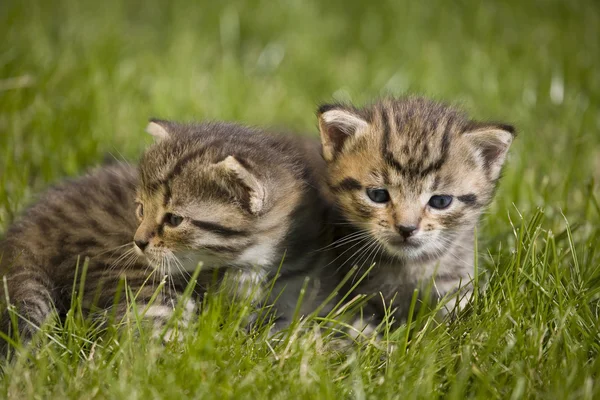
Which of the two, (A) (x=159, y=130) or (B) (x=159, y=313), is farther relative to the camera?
(A) (x=159, y=130)

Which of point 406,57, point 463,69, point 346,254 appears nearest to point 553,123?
point 463,69

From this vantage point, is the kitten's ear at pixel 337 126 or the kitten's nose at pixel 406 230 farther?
the kitten's ear at pixel 337 126

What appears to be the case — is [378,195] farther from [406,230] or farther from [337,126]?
[337,126]

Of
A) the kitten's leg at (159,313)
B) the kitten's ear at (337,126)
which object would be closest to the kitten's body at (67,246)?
the kitten's leg at (159,313)

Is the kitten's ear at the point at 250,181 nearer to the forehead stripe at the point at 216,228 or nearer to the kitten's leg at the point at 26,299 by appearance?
the forehead stripe at the point at 216,228

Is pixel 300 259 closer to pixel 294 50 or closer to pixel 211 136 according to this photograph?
pixel 211 136

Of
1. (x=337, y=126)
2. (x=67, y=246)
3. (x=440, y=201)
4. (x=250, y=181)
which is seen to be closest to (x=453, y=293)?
(x=440, y=201)
